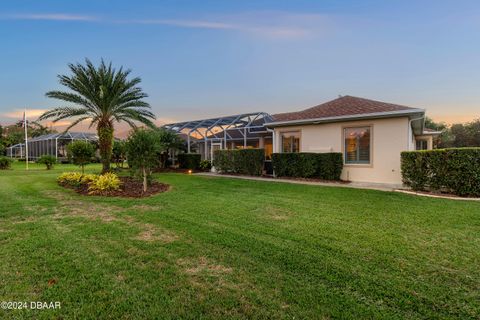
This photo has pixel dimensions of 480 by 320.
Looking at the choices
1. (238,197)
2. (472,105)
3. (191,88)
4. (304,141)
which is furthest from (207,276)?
(472,105)

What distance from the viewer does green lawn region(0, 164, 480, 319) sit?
94.5 inches

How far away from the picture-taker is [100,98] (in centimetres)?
1312

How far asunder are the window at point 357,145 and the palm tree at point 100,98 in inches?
446

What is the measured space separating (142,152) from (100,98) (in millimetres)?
5839

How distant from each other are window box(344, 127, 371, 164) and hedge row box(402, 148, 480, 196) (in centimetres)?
237

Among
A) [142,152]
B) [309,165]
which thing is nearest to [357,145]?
[309,165]

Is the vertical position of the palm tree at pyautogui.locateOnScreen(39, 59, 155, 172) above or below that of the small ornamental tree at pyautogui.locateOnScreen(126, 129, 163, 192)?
above

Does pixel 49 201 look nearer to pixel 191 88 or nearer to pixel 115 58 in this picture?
pixel 115 58

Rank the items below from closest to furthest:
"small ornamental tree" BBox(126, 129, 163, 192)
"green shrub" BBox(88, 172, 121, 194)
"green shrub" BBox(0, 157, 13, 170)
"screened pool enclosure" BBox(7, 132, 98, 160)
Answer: "green shrub" BBox(88, 172, 121, 194) → "small ornamental tree" BBox(126, 129, 163, 192) → "green shrub" BBox(0, 157, 13, 170) → "screened pool enclosure" BBox(7, 132, 98, 160)

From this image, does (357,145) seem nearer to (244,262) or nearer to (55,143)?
(244,262)

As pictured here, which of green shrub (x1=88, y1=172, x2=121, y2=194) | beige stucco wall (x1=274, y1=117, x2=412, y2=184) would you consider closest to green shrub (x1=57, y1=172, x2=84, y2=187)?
green shrub (x1=88, y1=172, x2=121, y2=194)

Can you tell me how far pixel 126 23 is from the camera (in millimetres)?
12734

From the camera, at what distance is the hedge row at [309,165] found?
39.0 ft

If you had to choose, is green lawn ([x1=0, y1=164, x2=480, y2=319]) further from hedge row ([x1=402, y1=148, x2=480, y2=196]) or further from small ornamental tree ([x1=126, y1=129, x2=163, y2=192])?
small ornamental tree ([x1=126, y1=129, x2=163, y2=192])
